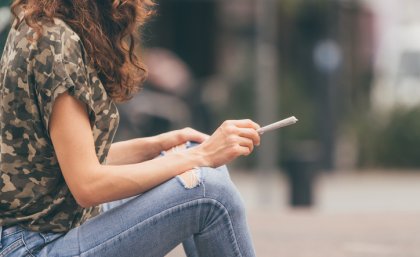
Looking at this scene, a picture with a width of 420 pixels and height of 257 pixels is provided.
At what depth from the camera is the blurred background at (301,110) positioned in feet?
26.4

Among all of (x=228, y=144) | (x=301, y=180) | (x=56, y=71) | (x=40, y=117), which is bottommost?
(x=301, y=180)

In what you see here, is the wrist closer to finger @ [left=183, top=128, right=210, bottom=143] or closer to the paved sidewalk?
finger @ [left=183, top=128, right=210, bottom=143]

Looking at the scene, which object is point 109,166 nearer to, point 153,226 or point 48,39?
point 153,226

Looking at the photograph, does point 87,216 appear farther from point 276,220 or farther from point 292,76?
point 292,76

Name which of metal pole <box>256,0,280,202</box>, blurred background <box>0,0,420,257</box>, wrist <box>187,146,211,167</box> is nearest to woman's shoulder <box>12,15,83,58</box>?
wrist <box>187,146,211,167</box>

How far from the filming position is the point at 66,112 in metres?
3.07

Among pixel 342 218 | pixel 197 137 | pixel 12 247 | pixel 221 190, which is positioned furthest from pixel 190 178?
pixel 342 218

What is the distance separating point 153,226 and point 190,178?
0.17m

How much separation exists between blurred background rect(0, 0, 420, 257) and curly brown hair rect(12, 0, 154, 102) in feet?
10.1

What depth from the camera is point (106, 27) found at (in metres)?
3.25

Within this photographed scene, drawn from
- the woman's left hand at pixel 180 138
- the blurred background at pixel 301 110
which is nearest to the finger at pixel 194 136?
the woman's left hand at pixel 180 138

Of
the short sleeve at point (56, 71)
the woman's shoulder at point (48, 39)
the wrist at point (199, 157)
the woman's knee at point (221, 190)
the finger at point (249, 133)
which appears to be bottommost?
the woman's knee at point (221, 190)

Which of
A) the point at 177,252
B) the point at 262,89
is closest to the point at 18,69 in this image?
the point at 177,252

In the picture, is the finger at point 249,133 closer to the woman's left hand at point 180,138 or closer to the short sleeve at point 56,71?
the woman's left hand at point 180,138
